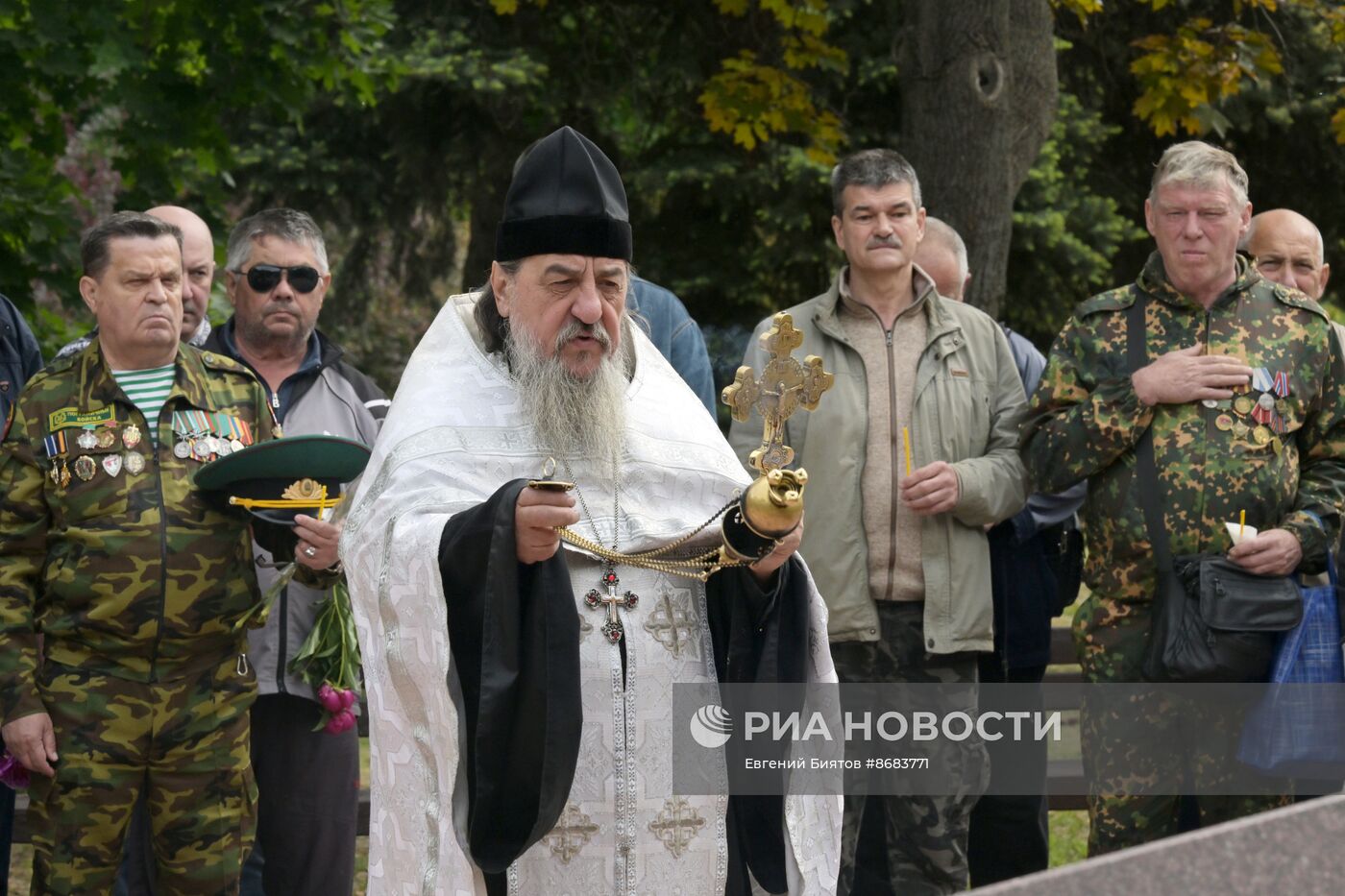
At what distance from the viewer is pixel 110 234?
5.11 m

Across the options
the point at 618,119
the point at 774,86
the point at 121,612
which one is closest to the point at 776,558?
the point at 121,612

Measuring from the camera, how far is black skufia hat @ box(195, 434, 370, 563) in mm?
4840

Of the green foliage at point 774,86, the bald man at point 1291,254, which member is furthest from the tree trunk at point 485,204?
the bald man at point 1291,254

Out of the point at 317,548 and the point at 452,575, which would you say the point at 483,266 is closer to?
the point at 317,548

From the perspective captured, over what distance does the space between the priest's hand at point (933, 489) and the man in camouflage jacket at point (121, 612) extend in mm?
2030

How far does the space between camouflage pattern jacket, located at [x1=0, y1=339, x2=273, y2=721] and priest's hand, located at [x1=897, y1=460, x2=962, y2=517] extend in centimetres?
204

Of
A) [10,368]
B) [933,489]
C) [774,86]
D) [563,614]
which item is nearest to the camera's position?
[563,614]

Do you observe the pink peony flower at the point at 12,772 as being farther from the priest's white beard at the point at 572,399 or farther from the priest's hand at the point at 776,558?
the priest's hand at the point at 776,558

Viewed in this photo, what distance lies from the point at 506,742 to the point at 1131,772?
2440 millimetres

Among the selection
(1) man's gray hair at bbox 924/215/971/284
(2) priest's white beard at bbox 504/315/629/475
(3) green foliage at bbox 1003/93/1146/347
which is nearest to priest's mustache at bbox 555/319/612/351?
(2) priest's white beard at bbox 504/315/629/475

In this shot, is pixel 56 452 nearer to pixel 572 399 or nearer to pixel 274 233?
pixel 274 233

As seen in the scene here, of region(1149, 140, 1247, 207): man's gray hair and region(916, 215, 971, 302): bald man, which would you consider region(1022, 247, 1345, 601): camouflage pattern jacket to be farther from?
region(916, 215, 971, 302): bald man

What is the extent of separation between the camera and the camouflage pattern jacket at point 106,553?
486cm

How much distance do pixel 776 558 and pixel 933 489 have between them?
1.96 meters
